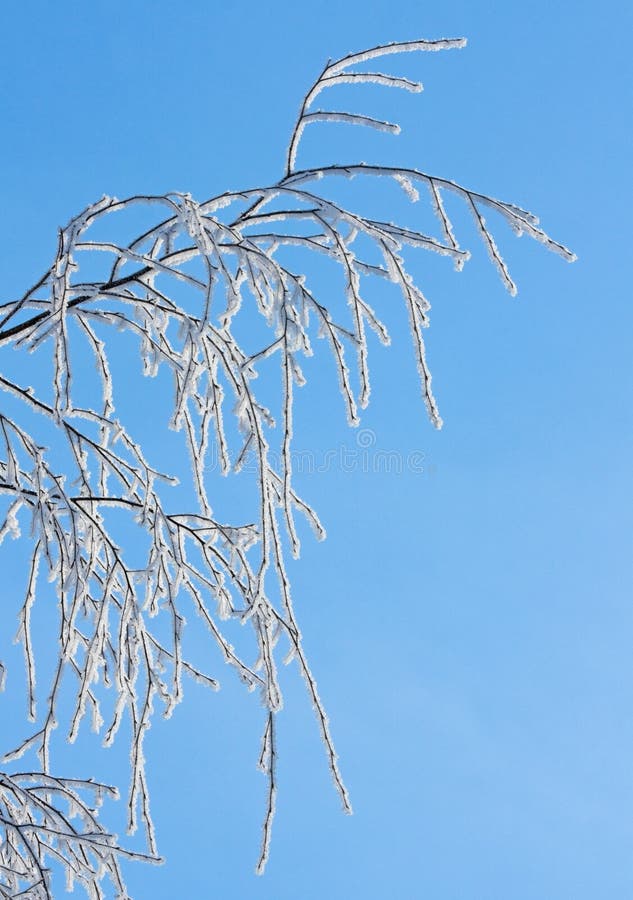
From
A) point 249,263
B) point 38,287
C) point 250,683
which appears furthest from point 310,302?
point 250,683

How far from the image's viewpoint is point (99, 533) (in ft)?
7.23

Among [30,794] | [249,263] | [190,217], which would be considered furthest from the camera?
[30,794]

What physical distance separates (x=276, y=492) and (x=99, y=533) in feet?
1.83

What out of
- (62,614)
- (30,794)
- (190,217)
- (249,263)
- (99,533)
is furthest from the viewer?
(30,794)

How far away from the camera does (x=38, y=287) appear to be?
1.93 metres

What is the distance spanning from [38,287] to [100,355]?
0.39 meters

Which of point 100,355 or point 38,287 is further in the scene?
point 100,355

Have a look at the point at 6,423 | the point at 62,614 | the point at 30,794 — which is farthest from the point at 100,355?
the point at 30,794

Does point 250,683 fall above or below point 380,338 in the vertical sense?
→ below

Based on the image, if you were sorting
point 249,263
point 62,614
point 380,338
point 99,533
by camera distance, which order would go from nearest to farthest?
1. point 249,263
2. point 380,338
3. point 62,614
4. point 99,533

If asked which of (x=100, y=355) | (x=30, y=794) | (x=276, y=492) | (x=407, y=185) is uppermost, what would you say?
(x=100, y=355)

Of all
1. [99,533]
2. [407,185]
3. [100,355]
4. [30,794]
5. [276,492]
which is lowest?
[30,794]

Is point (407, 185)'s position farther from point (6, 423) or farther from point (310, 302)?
point (6, 423)

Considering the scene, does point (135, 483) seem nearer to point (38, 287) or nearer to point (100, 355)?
point (100, 355)
